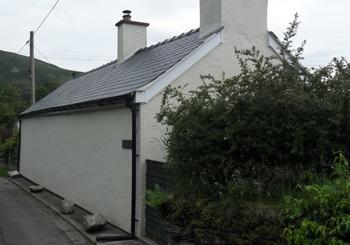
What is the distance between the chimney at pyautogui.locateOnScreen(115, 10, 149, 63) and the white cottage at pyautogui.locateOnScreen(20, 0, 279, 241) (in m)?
1.94

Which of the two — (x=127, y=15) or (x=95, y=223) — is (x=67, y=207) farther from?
(x=127, y=15)

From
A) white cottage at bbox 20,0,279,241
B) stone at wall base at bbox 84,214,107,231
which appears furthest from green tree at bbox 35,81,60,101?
stone at wall base at bbox 84,214,107,231

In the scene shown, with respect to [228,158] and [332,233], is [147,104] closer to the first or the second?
[228,158]

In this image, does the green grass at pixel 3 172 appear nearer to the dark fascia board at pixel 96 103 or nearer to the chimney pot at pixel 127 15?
the dark fascia board at pixel 96 103

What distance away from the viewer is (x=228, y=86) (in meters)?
5.84

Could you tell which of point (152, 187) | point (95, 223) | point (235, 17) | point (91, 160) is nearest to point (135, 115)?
point (152, 187)

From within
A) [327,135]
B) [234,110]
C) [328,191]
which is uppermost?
[234,110]

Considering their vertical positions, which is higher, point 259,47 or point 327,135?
point 259,47

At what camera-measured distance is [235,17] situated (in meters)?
9.74

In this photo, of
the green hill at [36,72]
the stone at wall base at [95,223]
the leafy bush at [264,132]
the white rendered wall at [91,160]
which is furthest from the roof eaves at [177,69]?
the green hill at [36,72]

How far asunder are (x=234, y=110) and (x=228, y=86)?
546 mm

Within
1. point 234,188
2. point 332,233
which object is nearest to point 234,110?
point 234,188

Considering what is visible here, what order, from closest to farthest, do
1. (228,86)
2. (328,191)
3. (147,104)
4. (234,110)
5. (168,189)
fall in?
(328,191)
(234,110)
(228,86)
(168,189)
(147,104)

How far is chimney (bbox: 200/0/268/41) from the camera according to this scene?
9.61 metres
